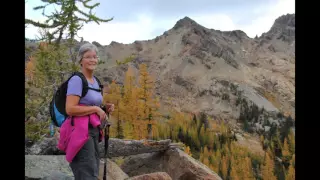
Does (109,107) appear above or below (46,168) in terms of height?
above

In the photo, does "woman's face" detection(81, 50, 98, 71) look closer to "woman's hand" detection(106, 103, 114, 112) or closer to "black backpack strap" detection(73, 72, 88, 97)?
"black backpack strap" detection(73, 72, 88, 97)

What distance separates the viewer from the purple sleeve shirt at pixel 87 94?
3499 millimetres

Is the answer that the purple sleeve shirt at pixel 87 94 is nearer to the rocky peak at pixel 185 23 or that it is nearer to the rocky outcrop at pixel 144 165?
the rocky outcrop at pixel 144 165

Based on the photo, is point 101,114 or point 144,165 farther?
point 144,165

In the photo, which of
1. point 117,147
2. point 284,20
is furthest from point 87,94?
point 284,20

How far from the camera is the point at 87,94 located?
11.7ft

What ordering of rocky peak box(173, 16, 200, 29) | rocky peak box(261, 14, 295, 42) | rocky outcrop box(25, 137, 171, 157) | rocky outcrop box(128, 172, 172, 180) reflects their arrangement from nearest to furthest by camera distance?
rocky outcrop box(128, 172, 172, 180)
rocky outcrop box(25, 137, 171, 157)
rocky peak box(173, 16, 200, 29)
rocky peak box(261, 14, 295, 42)

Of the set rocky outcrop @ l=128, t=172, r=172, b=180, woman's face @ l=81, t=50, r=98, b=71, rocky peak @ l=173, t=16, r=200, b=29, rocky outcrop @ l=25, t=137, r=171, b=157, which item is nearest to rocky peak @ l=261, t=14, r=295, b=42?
rocky peak @ l=173, t=16, r=200, b=29

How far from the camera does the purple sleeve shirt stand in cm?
350

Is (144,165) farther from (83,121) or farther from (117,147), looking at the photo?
(83,121)
